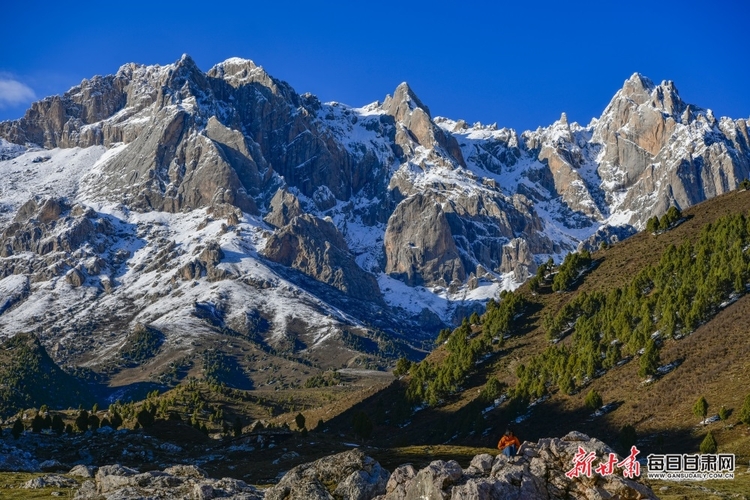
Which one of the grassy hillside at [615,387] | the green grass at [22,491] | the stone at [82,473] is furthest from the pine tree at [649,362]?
the green grass at [22,491]

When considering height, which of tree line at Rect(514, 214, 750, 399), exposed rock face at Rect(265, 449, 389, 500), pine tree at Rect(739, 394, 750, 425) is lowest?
exposed rock face at Rect(265, 449, 389, 500)

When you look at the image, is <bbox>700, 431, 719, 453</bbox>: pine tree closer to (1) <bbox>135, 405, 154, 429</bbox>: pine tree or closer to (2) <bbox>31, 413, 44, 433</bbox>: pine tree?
(1) <bbox>135, 405, 154, 429</bbox>: pine tree

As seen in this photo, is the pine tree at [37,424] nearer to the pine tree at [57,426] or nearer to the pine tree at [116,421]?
the pine tree at [57,426]

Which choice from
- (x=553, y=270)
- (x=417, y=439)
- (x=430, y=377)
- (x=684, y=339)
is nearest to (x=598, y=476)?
(x=684, y=339)

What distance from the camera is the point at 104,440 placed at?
11131 centimetres

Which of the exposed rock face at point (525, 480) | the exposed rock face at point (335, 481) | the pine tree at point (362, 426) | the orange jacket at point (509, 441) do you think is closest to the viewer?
the exposed rock face at point (525, 480)

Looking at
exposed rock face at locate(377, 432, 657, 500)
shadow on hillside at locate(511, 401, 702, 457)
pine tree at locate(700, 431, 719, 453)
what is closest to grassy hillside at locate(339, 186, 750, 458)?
shadow on hillside at locate(511, 401, 702, 457)

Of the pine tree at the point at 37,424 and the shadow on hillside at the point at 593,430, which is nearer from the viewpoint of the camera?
the shadow on hillside at the point at 593,430

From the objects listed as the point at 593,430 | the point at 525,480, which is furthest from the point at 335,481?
the point at 593,430

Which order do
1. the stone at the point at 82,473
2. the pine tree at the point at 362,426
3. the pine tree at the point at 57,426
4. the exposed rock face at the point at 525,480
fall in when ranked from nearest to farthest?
the exposed rock face at the point at 525,480 → the stone at the point at 82,473 → the pine tree at the point at 362,426 → the pine tree at the point at 57,426

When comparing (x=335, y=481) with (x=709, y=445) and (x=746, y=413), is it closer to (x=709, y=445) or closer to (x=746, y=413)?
(x=709, y=445)

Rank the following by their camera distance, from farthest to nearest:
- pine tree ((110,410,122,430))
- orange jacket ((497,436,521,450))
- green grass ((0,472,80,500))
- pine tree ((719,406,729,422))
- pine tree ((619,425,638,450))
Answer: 1. pine tree ((110,410,122,430))
2. pine tree ((619,425,638,450))
3. pine tree ((719,406,729,422))
4. green grass ((0,472,80,500))
5. orange jacket ((497,436,521,450))

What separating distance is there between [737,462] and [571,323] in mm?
79683

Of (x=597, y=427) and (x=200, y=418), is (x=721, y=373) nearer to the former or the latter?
(x=597, y=427)
